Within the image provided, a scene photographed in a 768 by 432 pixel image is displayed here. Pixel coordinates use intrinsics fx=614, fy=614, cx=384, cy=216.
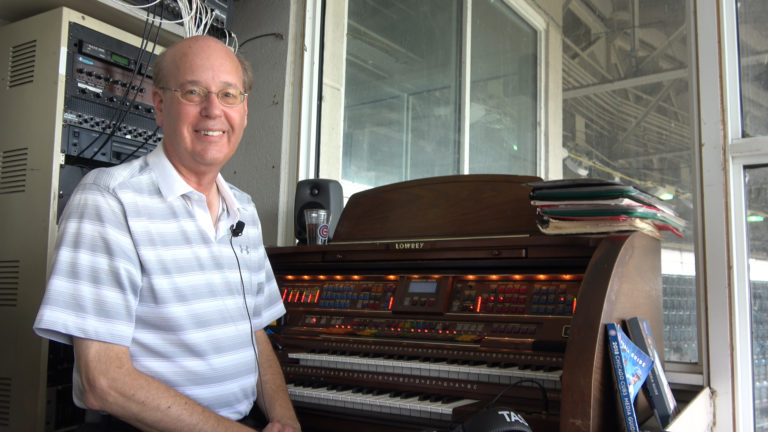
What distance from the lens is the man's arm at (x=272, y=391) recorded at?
168 centimetres

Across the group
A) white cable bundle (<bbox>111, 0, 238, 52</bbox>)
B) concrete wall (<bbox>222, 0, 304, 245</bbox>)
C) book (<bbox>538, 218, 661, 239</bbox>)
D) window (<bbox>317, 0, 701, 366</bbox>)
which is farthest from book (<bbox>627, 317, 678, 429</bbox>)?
white cable bundle (<bbox>111, 0, 238, 52</bbox>)

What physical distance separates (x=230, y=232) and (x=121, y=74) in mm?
1123

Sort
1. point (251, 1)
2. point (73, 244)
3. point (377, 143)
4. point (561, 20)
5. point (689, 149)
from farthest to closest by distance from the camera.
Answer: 1. point (561, 20)
2. point (377, 143)
3. point (251, 1)
4. point (689, 149)
5. point (73, 244)

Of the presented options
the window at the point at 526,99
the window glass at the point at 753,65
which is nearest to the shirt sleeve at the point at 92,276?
the window at the point at 526,99

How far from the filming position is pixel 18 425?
2084 millimetres

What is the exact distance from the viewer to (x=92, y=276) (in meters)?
1.33

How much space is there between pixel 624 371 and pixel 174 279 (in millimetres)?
1044

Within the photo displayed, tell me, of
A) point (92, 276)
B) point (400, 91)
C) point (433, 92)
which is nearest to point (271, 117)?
point (400, 91)

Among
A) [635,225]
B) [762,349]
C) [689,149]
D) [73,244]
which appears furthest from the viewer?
[689,149]

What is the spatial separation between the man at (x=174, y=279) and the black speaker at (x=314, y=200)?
2.42ft

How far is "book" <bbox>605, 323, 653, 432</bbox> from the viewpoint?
130 centimetres

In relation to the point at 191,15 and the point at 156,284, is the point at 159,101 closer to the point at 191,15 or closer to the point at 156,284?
the point at 156,284

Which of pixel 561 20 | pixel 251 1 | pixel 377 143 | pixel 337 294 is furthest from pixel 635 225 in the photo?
pixel 561 20

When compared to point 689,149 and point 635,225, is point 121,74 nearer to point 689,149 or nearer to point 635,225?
point 635,225
